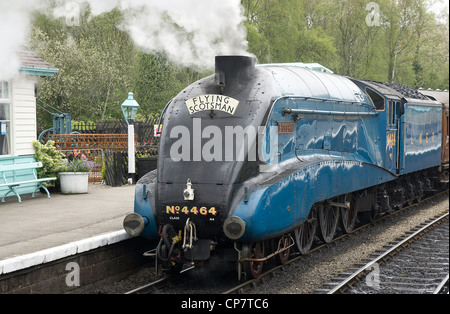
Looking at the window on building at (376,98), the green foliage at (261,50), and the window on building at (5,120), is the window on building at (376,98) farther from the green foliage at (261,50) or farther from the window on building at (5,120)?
the green foliage at (261,50)

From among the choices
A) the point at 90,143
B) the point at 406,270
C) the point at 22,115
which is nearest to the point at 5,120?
the point at 22,115

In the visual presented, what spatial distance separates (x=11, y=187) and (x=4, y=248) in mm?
5062

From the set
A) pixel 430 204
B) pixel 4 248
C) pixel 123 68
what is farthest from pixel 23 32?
pixel 123 68

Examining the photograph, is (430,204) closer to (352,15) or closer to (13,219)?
(13,219)

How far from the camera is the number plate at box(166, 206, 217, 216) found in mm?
8148

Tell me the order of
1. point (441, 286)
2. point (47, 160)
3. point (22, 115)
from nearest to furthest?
1. point (441, 286)
2. point (22, 115)
3. point (47, 160)

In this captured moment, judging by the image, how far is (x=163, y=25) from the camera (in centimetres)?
1141

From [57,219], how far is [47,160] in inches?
158

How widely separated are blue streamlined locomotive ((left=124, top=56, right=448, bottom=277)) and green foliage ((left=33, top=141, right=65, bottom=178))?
243 inches

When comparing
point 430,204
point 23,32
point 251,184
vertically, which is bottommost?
point 430,204

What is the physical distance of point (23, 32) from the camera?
930cm

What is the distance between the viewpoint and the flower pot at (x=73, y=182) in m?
14.5

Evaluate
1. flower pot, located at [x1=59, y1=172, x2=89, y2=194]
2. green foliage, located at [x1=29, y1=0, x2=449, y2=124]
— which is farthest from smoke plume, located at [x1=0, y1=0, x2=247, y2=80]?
green foliage, located at [x1=29, y1=0, x2=449, y2=124]

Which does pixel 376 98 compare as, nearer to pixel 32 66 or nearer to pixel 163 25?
pixel 163 25
